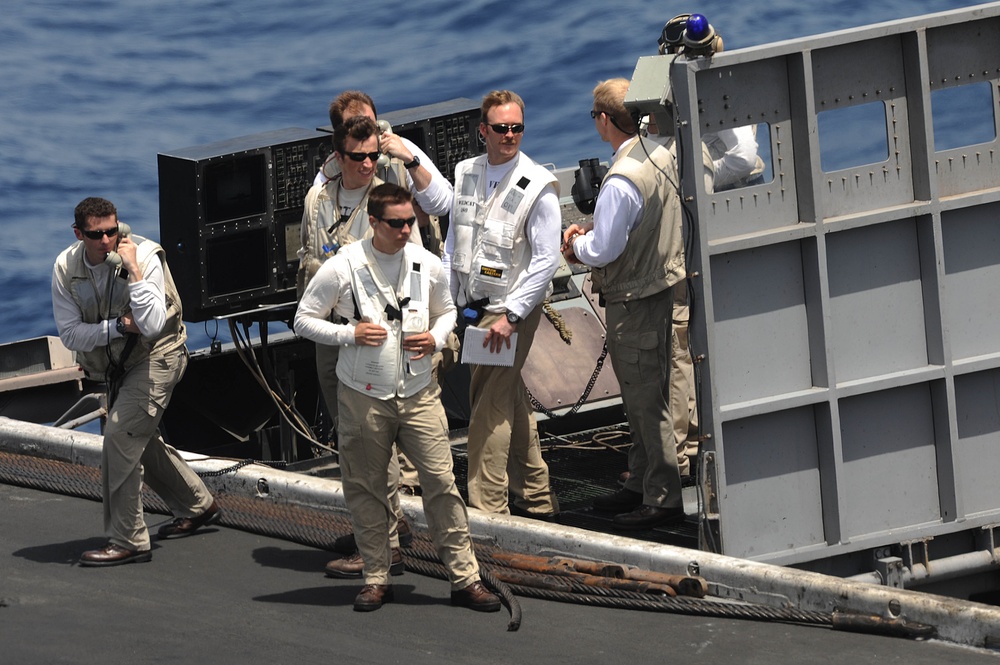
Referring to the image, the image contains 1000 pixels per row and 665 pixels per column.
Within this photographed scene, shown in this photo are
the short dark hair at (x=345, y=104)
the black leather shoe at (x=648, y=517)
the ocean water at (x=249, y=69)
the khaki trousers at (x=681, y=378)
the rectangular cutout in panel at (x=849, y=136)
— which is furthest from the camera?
the ocean water at (x=249, y=69)

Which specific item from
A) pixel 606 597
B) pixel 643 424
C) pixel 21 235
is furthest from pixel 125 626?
pixel 21 235

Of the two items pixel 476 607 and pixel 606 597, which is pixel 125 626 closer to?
pixel 476 607

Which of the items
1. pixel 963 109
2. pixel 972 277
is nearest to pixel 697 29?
pixel 963 109

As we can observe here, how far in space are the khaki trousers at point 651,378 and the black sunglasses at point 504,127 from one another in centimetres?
110

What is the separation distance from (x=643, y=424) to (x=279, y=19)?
2718 cm

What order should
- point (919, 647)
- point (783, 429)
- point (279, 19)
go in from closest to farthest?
point (919, 647), point (783, 429), point (279, 19)

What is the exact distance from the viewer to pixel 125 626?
24.3 feet

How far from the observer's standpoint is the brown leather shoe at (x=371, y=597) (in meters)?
7.55

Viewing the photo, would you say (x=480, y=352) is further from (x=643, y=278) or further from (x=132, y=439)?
(x=132, y=439)

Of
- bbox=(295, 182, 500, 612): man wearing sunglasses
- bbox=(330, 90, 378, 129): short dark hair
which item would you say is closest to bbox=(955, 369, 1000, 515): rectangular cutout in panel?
bbox=(295, 182, 500, 612): man wearing sunglasses

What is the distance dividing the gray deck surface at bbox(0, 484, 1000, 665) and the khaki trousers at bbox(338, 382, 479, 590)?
269 millimetres

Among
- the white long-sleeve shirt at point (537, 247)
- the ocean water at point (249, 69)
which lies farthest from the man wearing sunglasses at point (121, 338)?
the ocean water at point (249, 69)

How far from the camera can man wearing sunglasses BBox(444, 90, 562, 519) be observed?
332 inches

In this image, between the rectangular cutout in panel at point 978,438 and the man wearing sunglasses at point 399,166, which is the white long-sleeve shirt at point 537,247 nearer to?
the man wearing sunglasses at point 399,166
